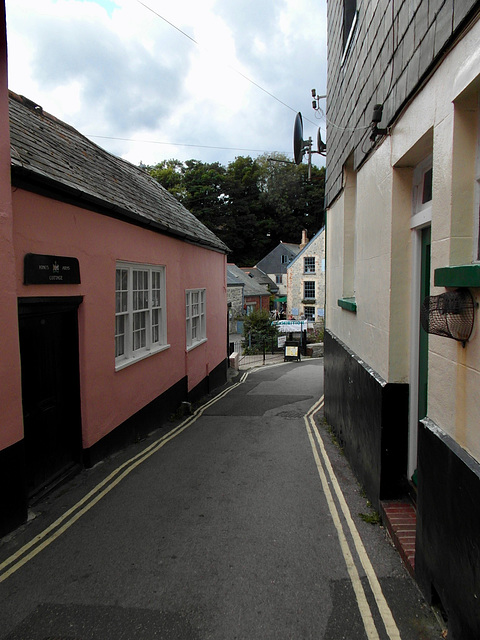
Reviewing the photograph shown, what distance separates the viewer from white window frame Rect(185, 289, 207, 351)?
1177cm

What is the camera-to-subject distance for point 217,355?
599 inches

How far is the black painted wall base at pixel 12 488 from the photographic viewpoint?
4277 mm

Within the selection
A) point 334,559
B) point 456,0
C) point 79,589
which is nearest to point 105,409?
point 79,589

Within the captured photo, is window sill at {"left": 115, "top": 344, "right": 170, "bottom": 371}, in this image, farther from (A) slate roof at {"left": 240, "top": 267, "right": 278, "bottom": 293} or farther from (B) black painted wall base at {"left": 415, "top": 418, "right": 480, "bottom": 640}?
(A) slate roof at {"left": 240, "top": 267, "right": 278, "bottom": 293}

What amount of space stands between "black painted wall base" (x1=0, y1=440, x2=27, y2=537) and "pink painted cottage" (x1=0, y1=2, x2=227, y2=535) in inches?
0.5

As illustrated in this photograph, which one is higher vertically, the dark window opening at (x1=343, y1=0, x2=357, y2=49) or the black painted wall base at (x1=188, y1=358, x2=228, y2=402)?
the dark window opening at (x1=343, y1=0, x2=357, y2=49)

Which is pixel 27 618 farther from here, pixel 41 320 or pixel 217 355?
pixel 217 355

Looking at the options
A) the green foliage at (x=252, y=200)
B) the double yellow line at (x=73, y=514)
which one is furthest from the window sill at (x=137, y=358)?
the green foliage at (x=252, y=200)

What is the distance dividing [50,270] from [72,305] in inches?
30.2

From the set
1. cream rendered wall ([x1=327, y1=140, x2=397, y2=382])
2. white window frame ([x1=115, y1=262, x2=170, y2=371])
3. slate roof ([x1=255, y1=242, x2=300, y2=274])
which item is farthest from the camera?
slate roof ([x1=255, y1=242, x2=300, y2=274])

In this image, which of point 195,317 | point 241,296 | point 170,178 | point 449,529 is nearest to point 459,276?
point 449,529

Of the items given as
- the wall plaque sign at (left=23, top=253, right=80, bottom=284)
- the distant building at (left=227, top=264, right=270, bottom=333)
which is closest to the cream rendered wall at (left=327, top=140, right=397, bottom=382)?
the wall plaque sign at (left=23, top=253, right=80, bottom=284)

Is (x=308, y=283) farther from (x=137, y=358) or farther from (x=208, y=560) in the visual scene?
(x=208, y=560)

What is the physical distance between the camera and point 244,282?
47.3 metres
